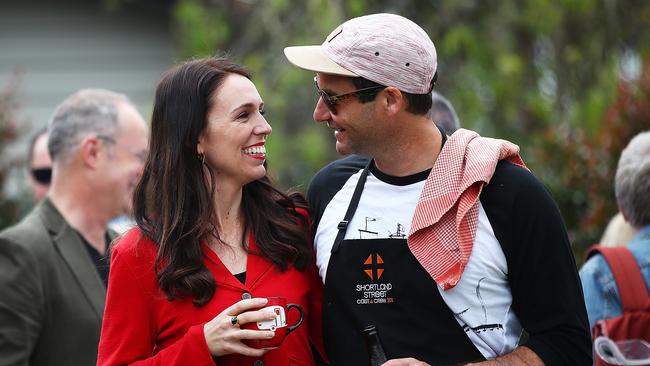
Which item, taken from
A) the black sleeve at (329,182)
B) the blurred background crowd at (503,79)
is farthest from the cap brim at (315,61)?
the blurred background crowd at (503,79)

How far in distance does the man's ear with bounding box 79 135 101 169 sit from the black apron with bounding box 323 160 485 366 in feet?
5.95

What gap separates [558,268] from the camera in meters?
3.40

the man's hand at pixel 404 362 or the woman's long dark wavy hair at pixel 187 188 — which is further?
the woman's long dark wavy hair at pixel 187 188

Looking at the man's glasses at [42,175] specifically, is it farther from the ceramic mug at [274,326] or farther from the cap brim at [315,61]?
the ceramic mug at [274,326]

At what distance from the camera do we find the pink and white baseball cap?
357cm

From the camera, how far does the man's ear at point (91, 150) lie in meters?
5.02

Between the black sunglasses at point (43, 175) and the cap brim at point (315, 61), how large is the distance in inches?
110

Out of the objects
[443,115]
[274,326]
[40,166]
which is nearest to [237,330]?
[274,326]

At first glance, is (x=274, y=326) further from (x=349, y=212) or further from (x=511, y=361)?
(x=511, y=361)

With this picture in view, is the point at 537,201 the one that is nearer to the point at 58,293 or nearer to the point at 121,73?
the point at 58,293

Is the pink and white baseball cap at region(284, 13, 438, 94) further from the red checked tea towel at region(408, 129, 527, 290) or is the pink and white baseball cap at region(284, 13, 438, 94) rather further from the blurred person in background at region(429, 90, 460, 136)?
the blurred person in background at region(429, 90, 460, 136)

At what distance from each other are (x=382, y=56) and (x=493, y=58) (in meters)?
6.23

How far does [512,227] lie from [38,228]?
232cm

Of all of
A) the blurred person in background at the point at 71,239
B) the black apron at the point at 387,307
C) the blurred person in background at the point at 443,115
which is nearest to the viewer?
the black apron at the point at 387,307
